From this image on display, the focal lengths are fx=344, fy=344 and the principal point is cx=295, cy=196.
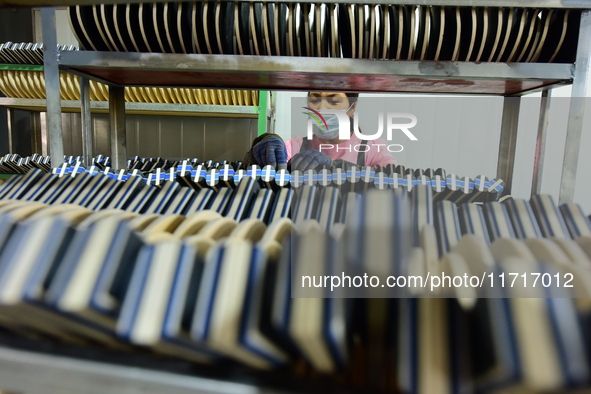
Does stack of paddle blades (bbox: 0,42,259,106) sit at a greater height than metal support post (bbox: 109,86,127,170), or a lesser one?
greater

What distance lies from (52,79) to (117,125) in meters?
0.58

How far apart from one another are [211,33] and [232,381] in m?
1.13

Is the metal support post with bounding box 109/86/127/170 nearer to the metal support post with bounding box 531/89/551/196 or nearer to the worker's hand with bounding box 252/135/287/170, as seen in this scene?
the worker's hand with bounding box 252/135/287/170

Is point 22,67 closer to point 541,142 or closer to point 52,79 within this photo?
point 52,79

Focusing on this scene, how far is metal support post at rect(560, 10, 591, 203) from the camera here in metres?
1.07

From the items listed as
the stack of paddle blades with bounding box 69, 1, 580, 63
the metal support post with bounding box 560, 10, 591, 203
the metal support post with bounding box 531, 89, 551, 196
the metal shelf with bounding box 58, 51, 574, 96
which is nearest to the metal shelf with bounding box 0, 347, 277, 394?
the metal shelf with bounding box 58, 51, 574, 96

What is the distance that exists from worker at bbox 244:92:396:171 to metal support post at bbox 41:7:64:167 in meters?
0.78

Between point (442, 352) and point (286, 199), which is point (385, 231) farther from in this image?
point (286, 199)

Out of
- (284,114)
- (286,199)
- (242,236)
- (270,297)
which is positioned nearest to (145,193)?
(286,199)

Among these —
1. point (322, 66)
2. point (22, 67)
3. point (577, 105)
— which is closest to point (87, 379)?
point (322, 66)

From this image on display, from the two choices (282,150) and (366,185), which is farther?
(282,150)

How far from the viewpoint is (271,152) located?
155 cm

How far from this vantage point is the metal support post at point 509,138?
1582 mm

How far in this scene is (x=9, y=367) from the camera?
46cm
